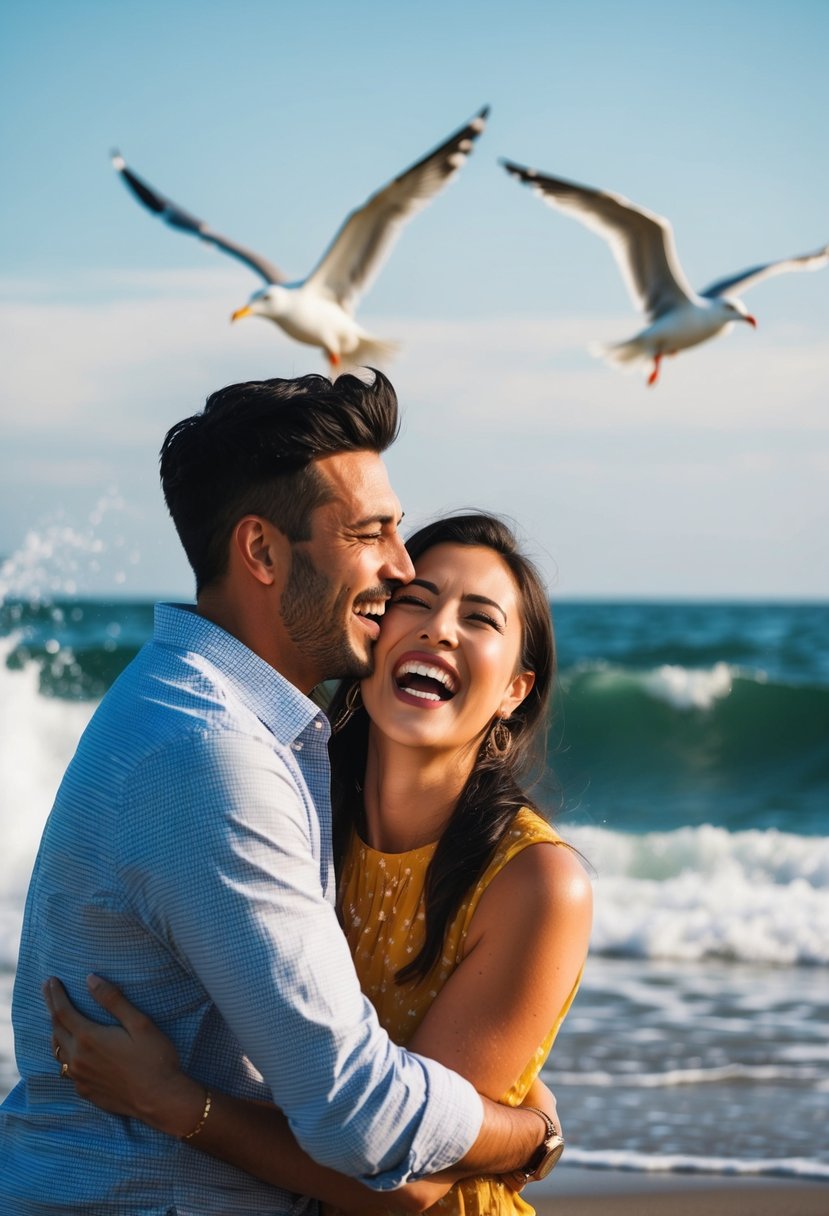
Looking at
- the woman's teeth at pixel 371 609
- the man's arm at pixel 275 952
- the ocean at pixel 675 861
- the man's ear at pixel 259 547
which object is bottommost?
the ocean at pixel 675 861

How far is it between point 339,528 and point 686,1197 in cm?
262

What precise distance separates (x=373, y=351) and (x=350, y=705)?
7096 millimetres

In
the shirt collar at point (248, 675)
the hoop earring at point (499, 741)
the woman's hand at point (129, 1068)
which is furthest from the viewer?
the hoop earring at point (499, 741)

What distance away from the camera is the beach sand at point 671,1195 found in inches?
153

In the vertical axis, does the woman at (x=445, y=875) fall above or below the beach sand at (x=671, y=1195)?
above

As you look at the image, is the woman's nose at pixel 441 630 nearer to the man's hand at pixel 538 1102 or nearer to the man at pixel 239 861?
the man at pixel 239 861

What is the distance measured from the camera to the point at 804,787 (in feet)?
46.4

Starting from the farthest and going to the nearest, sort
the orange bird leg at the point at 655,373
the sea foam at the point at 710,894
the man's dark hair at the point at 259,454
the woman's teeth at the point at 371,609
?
the orange bird leg at the point at 655,373 → the sea foam at the point at 710,894 → the woman's teeth at the point at 371,609 → the man's dark hair at the point at 259,454

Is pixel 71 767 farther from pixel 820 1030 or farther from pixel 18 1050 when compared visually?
pixel 820 1030

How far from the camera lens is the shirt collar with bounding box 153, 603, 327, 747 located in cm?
203

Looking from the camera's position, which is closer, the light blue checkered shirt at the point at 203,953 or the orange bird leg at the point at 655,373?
the light blue checkered shirt at the point at 203,953

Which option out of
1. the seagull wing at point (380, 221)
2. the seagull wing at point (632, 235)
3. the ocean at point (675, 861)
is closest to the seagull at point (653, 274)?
the seagull wing at point (632, 235)

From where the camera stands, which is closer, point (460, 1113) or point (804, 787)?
point (460, 1113)

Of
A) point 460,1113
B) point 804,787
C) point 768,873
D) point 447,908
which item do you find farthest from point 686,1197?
point 804,787
